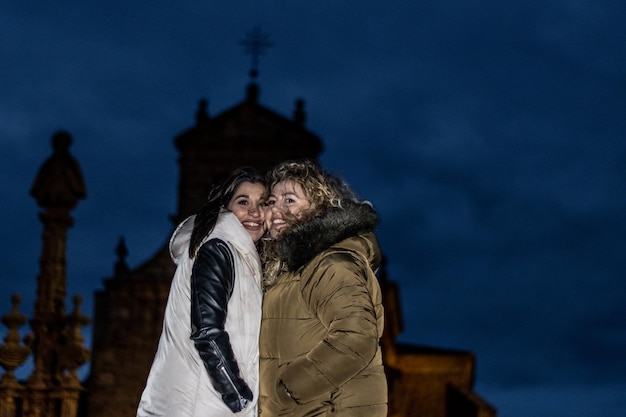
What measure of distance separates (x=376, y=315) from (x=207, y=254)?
0.70 m

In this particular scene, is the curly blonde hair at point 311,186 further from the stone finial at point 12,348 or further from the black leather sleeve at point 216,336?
the stone finial at point 12,348

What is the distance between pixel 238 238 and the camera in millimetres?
4129

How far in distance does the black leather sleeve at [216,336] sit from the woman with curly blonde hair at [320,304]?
4.2 inches

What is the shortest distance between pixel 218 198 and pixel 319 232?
2.12ft

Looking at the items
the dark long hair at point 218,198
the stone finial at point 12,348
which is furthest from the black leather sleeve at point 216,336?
the stone finial at point 12,348

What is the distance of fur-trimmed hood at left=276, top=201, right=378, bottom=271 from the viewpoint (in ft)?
12.7

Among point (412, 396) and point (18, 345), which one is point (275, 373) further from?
point (412, 396)

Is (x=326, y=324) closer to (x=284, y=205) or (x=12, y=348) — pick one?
(x=284, y=205)

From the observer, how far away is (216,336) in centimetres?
394

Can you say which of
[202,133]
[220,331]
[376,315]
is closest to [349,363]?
[376,315]

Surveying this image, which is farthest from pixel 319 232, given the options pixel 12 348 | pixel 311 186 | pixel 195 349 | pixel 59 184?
pixel 59 184

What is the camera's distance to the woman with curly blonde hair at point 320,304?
3.71 metres

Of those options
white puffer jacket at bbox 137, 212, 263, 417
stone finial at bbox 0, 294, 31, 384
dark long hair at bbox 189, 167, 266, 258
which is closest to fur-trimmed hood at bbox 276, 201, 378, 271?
white puffer jacket at bbox 137, 212, 263, 417

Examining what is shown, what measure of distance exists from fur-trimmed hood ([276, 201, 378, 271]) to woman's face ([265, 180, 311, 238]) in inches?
3.3
